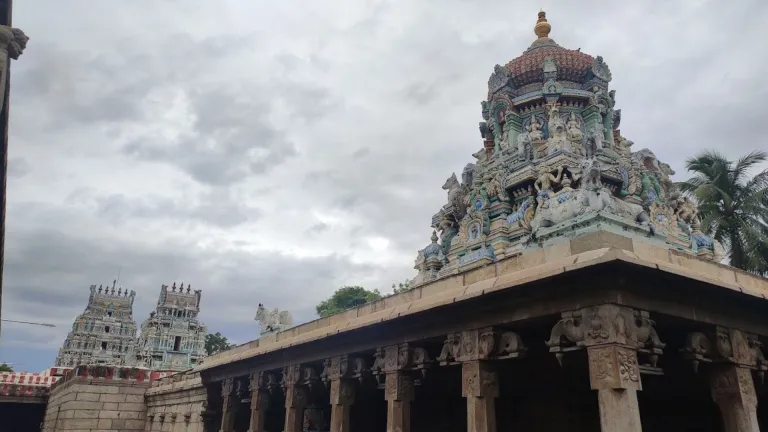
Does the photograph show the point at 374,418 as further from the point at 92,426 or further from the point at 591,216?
the point at 92,426

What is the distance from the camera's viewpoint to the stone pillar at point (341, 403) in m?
11.5

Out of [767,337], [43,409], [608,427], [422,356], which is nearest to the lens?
[608,427]

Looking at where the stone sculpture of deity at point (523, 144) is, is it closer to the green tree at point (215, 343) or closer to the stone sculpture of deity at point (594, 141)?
the stone sculpture of deity at point (594, 141)

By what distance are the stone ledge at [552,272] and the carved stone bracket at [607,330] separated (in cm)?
66

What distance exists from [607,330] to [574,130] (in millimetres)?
17960

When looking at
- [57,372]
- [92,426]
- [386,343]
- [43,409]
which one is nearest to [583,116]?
[386,343]

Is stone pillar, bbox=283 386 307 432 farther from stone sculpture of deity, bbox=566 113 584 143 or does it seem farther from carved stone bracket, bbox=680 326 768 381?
stone sculpture of deity, bbox=566 113 584 143

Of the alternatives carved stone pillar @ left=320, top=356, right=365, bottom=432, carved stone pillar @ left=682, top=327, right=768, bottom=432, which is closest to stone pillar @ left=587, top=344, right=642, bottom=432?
carved stone pillar @ left=682, top=327, right=768, bottom=432

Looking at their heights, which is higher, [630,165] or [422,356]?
[630,165]

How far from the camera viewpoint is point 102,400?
74.6ft

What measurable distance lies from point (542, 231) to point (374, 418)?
27.7ft

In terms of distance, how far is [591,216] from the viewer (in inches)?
506

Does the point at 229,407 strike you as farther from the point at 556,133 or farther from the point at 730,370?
the point at 556,133

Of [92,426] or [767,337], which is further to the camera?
[92,426]
